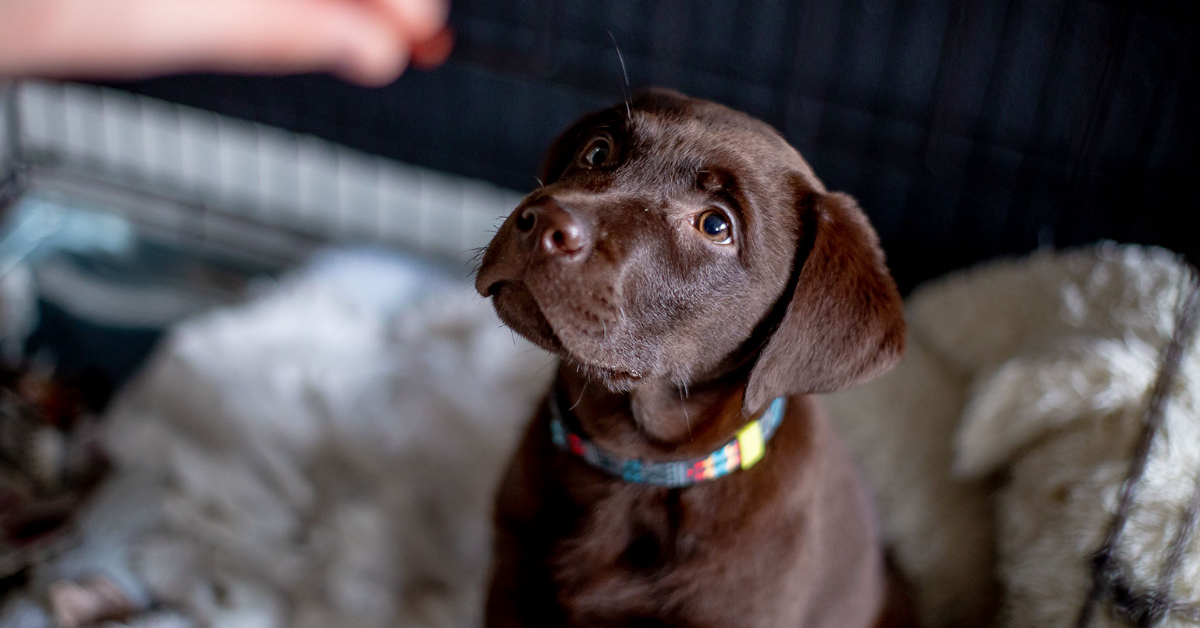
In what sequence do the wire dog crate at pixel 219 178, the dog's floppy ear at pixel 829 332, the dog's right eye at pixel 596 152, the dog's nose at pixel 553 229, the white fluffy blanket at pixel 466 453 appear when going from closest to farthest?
the dog's nose at pixel 553 229 < the dog's floppy ear at pixel 829 332 < the dog's right eye at pixel 596 152 < the white fluffy blanket at pixel 466 453 < the wire dog crate at pixel 219 178

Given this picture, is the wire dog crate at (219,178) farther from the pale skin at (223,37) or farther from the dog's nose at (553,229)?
the dog's nose at (553,229)

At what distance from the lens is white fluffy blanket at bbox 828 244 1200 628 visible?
168cm

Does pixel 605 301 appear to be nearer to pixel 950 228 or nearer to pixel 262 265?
pixel 950 228

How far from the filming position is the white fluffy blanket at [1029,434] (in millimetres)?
1680

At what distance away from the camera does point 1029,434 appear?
6.32 feet

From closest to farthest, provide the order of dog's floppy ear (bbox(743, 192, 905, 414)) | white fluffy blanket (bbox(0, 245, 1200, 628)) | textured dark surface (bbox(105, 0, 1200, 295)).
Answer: dog's floppy ear (bbox(743, 192, 905, 414)) < white fluffy blanket (bbox(0, 245, 1200, 628)) < textured dark surface (bbox(105, 0, 1200, 295))

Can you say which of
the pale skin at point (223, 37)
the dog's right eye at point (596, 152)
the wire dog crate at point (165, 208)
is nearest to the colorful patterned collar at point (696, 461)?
the dog's right eye at point (596, 152)

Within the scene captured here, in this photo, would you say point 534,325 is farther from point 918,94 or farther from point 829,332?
point 918,94

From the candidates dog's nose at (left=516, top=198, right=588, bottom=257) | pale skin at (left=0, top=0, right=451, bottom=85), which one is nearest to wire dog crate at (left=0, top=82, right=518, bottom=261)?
pale skin at (left=0, top=0, right=451, bottom=85)

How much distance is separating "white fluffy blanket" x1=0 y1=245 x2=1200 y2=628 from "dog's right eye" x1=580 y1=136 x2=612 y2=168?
99 cm

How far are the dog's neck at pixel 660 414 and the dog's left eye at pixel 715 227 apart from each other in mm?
217

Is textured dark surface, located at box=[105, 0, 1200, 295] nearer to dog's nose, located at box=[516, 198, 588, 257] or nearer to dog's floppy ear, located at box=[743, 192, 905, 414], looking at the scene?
dog's floppy ear, located at box=[743, 192, 905, 414]

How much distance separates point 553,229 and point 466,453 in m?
1.20

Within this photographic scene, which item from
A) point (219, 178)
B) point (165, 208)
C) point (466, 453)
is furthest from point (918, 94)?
point (165, 208)
